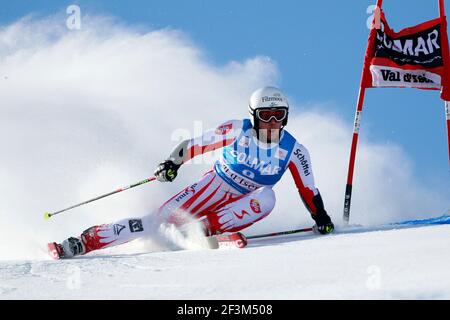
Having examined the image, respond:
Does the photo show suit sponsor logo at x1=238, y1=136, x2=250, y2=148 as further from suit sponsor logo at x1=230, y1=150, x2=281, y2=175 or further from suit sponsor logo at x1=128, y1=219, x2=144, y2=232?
suit sponsor logo at x1=128, y1=219, x2=144, y2=232

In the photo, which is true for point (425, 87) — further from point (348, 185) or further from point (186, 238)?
point (186, 238)

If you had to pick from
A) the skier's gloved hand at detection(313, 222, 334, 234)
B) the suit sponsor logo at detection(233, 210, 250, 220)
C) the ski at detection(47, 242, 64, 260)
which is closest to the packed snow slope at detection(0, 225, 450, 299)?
the ski at detection(47, 242, 64, 260)

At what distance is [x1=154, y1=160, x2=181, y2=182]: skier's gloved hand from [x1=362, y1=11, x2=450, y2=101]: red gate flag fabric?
335 cm

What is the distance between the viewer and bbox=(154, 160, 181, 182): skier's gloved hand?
6.29m

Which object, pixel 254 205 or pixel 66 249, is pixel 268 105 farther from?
pixel 66 249

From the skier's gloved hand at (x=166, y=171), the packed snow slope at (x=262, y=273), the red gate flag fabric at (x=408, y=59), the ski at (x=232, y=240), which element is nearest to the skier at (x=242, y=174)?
the skier's gloved hand at (x=166, y=171)

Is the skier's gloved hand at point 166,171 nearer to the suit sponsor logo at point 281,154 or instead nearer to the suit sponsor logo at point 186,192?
the suit sponsor logo at point 186,192

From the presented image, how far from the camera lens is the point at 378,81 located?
27.7 feet

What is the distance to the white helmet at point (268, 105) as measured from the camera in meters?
6.25

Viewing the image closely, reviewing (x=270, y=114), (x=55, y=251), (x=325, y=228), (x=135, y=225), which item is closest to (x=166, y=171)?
(x=135, y=225)

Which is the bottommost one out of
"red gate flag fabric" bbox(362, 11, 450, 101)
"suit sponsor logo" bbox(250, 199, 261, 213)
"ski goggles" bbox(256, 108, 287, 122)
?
"suit sponsor logo" bbox(250, 199, 261, 213)

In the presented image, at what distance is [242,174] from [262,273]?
2469 millimetres

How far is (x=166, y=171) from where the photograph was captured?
6277 mm
